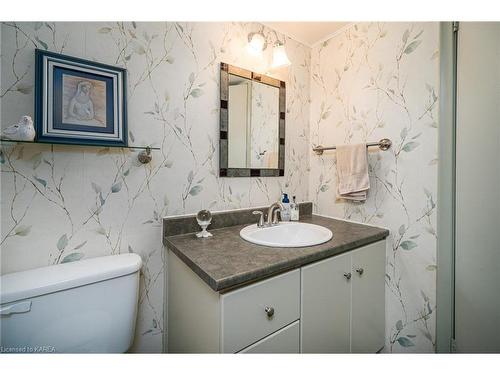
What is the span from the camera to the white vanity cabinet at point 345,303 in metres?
0.86

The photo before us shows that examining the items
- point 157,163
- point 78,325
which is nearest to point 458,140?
point 157,163

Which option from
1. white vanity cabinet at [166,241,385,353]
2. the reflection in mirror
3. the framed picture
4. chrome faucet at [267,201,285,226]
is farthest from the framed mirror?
white vanity cabinet at [166,241,385,353]

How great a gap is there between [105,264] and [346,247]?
101cm

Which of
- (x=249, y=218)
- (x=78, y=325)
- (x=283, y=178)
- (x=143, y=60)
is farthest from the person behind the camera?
(x=283, y=178)

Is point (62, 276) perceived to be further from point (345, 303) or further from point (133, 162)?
point (345, 303)

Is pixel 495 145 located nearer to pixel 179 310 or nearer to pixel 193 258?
pixel 193 258

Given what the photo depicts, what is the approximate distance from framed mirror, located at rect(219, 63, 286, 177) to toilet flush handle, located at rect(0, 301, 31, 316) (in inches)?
34.7

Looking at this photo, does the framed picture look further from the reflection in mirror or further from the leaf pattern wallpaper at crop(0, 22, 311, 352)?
the reflection in mirror

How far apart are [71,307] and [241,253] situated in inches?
23.8

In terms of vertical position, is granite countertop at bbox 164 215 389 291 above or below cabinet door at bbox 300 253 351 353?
above

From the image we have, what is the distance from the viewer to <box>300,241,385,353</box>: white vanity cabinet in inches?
33.7

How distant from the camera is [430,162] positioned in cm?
104

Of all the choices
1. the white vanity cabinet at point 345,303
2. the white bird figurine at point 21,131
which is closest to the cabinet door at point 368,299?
the white vanity cabinet at point 345,303

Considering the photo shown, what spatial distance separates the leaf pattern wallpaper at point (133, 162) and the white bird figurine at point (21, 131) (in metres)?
0.11
